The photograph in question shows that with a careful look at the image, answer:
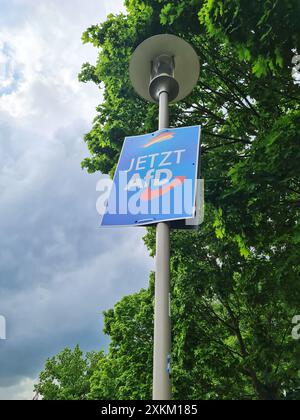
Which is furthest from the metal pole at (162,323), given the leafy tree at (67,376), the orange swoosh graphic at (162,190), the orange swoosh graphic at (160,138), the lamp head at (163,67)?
the leafy tree at (67,376)

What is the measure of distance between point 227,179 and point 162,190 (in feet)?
11.6

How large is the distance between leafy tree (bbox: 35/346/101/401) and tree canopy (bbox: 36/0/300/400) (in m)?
20.1

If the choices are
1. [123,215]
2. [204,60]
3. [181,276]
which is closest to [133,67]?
[123,215]

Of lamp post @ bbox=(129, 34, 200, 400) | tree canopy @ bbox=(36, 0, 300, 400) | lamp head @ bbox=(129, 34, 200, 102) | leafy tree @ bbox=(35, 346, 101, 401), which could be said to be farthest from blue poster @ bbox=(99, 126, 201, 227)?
leafy tree @ bbox=(35, 346, 101, 401)

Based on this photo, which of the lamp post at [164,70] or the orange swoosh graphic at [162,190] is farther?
the lamp post at [164,70]

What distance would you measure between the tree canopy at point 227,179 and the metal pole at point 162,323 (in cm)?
252

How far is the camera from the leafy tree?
30.2m

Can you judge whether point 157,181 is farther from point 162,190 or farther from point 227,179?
point 227,179

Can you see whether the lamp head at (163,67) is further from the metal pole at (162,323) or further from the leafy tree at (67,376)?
the leafy tree at (67,376)

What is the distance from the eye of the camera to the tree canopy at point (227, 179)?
17.4 ft

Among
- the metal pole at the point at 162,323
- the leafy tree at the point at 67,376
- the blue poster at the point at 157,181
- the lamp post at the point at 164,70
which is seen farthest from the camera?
the leafy tree at the point at 67,376
